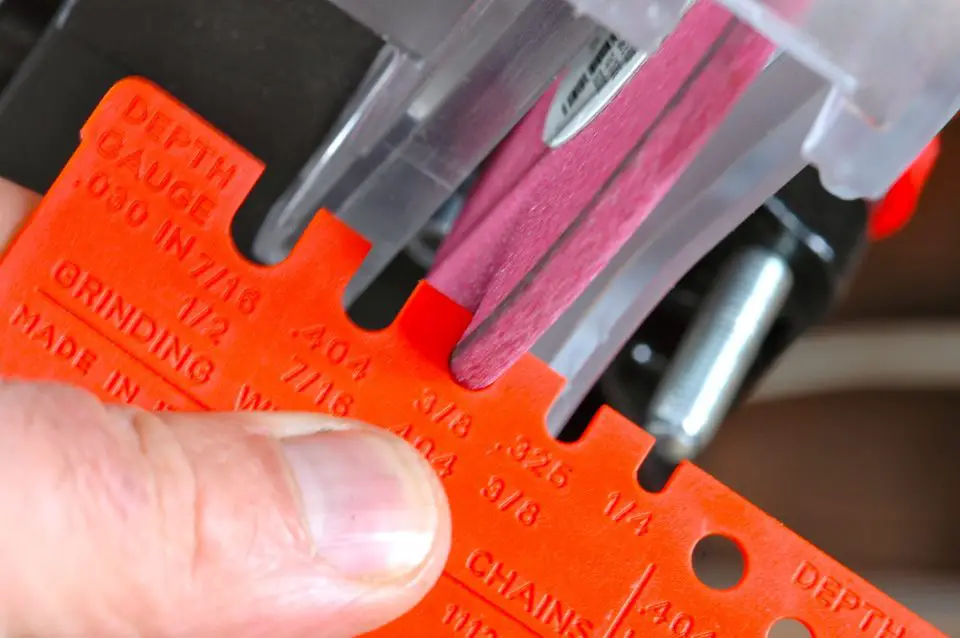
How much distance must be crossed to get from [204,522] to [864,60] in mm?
255

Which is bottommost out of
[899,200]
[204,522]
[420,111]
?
[204,522]

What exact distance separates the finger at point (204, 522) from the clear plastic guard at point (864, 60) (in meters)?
0.18

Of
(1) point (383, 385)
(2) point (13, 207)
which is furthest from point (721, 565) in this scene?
(2) point (13, 207)

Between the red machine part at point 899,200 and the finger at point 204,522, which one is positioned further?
the red machine part at point 899,200

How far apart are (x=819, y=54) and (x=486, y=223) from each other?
19 cm

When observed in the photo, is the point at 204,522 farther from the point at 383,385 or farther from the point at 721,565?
the point at 721,565

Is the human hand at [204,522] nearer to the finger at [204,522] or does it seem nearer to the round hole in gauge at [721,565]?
the finger at [204,522]

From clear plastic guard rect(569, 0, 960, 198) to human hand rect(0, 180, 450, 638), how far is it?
0.61 ft

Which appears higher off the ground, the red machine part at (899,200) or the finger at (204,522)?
the red machine part at (899,200)

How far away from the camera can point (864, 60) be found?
25 cm

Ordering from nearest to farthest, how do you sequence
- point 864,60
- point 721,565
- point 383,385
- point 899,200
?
point 864,60
point 383,385
point 899,200
point 721,565

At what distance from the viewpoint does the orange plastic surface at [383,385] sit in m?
0.38

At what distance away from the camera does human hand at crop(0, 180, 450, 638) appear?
0.27m

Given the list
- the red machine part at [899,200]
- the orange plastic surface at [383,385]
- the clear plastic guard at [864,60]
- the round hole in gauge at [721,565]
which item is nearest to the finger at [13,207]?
the orange plastic surface at [383,385]
